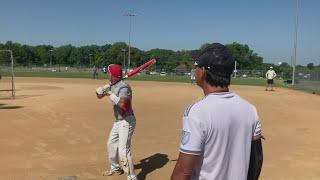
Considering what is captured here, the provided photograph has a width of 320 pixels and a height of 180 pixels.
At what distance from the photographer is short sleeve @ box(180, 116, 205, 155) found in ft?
9.34

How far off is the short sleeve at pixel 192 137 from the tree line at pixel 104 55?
445 ft

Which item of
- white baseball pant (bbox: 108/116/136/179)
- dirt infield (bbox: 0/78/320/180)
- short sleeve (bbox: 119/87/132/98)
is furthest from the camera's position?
dirt infield (bbox: 0/78/320/180)

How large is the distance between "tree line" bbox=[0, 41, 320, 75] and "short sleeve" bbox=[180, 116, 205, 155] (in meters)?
136

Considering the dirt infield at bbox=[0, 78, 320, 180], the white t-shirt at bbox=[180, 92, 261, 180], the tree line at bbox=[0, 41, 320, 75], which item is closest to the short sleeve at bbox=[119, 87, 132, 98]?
the dirt infield at bbox=[0, 78, 320, 180]

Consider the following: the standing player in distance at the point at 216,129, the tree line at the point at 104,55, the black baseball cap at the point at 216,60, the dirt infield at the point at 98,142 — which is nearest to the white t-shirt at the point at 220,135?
the standing player in distance at the point at 216,129

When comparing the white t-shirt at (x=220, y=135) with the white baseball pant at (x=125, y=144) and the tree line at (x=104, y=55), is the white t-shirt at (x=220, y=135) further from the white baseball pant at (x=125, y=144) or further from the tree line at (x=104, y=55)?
the tree line at (x=104, y=55)

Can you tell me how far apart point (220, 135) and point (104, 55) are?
5884 inches

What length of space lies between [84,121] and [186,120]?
514 inches

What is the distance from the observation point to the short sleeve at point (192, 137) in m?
2.85

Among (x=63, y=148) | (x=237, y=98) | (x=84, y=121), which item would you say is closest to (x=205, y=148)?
(x=237, y=98)

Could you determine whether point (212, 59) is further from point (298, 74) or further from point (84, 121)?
point (298, 74)

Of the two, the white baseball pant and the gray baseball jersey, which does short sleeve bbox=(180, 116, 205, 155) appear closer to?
the gray baseball jersey

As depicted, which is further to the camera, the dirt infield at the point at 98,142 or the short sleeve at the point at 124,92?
the dirt infield at the point at 98,142

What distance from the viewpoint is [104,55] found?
496 feet
